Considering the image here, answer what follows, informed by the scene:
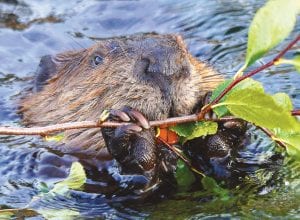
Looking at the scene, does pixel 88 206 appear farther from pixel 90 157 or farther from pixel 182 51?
pixel 182 51

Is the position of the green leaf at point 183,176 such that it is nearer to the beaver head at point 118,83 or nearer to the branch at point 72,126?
the beaver head at point 118,83

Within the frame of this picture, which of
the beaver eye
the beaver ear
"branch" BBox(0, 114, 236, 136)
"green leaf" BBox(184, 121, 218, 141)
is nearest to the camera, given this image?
"branch" BBox(0, 114, 236, 136)

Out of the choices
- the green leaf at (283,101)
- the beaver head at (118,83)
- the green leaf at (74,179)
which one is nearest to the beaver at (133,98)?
the beaver head at (118,83)

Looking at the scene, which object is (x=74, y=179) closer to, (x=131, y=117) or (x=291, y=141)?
(x=131, y=117)

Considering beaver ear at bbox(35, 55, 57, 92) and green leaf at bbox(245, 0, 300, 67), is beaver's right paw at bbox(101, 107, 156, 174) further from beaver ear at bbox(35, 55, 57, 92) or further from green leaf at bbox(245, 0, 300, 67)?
beaver ear at bbox(35, 55, 57, 92)

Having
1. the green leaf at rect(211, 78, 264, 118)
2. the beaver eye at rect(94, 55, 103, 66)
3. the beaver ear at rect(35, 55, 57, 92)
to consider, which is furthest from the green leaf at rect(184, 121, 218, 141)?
the beaver ear at rect(35, 55, 57, 92)

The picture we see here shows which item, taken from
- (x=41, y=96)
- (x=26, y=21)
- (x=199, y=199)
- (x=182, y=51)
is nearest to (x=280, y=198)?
(x=199, y=199)

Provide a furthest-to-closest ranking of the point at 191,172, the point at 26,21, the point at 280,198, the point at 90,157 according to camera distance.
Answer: the point at 26,21 → the point at 90,157 → the point at 191,172 → the point at 280,198
